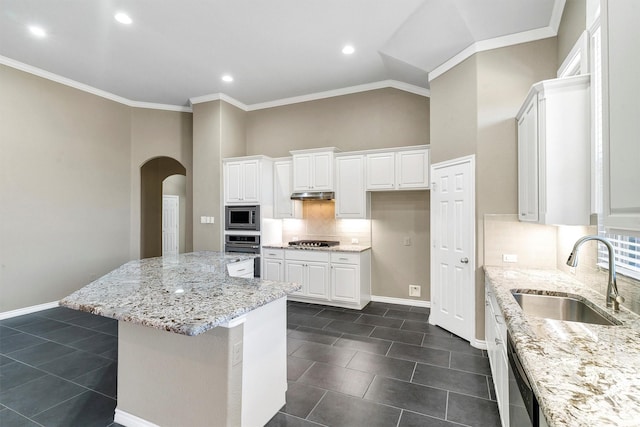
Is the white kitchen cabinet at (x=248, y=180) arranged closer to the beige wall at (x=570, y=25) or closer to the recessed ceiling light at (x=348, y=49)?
the recessed ceiling light at (x=348, y=49)

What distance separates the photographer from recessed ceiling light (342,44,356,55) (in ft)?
12.5

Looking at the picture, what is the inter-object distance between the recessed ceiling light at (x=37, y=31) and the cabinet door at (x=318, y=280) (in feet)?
14.5

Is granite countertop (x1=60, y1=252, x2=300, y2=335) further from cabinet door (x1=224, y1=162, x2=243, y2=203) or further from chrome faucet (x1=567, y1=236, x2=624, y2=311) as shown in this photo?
cabinet door (x1=224, y1=162, x2=243, y2=203)

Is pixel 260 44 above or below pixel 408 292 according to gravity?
above

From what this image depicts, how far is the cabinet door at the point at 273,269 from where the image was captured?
4.99m

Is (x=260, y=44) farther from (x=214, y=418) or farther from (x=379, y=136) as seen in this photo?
(x=214, y=418)

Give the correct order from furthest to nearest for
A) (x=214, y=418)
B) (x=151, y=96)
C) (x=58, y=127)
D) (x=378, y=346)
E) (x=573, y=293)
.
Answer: (x=151, y=96)
(x=58, y=127)
(x=378, y=346)
(x=573, y=293)
(x=214, y=418)

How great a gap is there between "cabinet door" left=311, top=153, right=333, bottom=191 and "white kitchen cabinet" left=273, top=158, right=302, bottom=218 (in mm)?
493

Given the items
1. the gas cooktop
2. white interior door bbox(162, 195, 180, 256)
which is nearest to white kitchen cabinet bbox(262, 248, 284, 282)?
the gas cooktop

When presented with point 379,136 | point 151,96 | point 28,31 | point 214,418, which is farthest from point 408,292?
point 28,31

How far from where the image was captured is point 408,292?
4.75 m

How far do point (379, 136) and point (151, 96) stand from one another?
411 centimetres

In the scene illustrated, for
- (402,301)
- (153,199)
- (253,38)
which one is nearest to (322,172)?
(253,38)

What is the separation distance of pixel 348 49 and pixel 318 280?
10.9 ft
